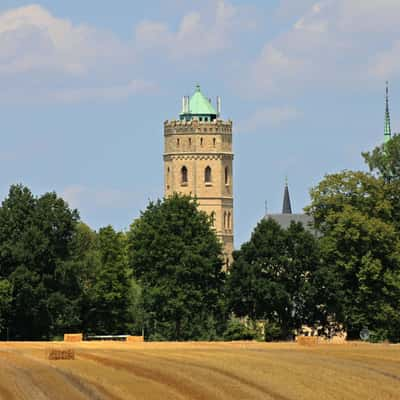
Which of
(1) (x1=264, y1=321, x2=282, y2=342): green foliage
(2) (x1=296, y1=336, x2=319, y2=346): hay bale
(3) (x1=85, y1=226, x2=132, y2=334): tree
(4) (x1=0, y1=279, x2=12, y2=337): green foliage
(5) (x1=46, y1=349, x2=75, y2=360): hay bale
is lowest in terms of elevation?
(5) (x1=46, y1=349, x2=75, y2=360): hay bale

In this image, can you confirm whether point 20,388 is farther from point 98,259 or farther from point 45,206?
point 98,259

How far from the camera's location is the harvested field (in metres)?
47.0

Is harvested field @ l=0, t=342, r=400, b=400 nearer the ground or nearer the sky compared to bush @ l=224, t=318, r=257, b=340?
nearer the ground

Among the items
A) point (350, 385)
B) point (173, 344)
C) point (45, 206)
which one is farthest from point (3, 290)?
point (350, 385)

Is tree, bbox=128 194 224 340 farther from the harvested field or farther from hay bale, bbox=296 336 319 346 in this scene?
the harvested field

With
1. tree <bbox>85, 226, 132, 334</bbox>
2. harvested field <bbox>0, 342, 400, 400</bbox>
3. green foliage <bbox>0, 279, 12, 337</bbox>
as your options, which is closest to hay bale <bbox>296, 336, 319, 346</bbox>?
harvested field <bbox>0, 342, 400, 400</bbox>

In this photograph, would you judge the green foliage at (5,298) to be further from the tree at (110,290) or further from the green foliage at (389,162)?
the green foliage at (389,162)

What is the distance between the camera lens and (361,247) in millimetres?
103062

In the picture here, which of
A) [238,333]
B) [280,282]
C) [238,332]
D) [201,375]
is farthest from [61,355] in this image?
[238,332]

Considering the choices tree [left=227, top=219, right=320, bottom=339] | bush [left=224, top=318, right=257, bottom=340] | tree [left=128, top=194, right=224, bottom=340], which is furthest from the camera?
bush [left=224, top=318, right=257, bottom=340]

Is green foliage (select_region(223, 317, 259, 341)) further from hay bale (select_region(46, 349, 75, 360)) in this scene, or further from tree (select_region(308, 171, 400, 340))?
hay bale (select_region(46, 349, 75, 360))

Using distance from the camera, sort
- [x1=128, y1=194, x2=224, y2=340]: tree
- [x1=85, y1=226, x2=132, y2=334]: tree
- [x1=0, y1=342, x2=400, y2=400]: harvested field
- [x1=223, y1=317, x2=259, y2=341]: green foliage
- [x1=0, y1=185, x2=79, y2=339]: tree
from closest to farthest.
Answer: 1. [x1=0, y1=342, x2=400, y2=400]: harvested field
2. [x1=0, y1=185, x2=79, y2=339]: tree
3. [x1=128, y1=194, x2=224, y2=340]: tree
4. [x1=85, y1=226, x2=132, y2=334]: tree
5. [x1=223, y1=317, x2=259, y2=341]: green foliage

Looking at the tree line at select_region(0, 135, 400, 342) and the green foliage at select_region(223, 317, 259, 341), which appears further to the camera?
the green foliage at select_region(223, 317, 259, 341)

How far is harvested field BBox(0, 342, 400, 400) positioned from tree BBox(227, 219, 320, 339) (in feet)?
110
